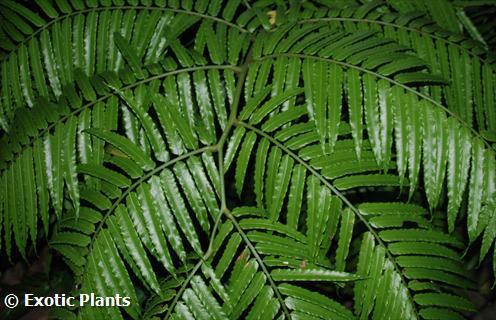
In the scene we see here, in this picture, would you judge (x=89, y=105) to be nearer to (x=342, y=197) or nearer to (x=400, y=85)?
(x=342, y=197)

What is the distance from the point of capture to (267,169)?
1.17 m

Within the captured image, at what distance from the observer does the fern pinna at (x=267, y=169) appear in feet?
3.43

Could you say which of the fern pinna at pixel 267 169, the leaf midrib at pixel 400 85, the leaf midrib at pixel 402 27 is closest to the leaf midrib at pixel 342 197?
the fern pinna at pixel 267 169

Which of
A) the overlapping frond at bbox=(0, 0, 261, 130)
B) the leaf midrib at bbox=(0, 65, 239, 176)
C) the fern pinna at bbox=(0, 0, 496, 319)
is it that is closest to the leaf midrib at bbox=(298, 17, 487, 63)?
the fern pinna at bbox=(0, 0, 496, 319)

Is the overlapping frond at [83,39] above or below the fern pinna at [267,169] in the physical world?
above

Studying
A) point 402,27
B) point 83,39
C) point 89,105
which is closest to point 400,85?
point 402,27

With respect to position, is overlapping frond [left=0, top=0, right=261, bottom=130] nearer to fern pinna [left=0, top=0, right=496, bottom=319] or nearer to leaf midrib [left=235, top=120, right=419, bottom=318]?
fern pinna [left=0, top=0, right=496, bottom=319]

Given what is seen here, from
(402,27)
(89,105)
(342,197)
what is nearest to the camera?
(342,197)

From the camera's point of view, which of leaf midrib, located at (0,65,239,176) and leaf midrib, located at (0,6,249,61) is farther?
leaf midrib, located at (0,6,249,61)

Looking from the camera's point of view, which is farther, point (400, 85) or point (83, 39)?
point (83, 39)

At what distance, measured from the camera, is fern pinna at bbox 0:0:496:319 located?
3.43 ft

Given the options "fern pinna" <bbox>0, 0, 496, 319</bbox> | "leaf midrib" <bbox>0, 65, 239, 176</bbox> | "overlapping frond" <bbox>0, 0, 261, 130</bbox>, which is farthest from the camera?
"overlapping frond" <bbox>0, 0, 261, 130</bbox>

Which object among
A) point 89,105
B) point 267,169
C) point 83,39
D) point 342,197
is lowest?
point 342,197

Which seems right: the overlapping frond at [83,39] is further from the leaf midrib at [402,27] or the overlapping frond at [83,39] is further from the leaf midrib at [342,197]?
the leaf midrib at [342,197]
